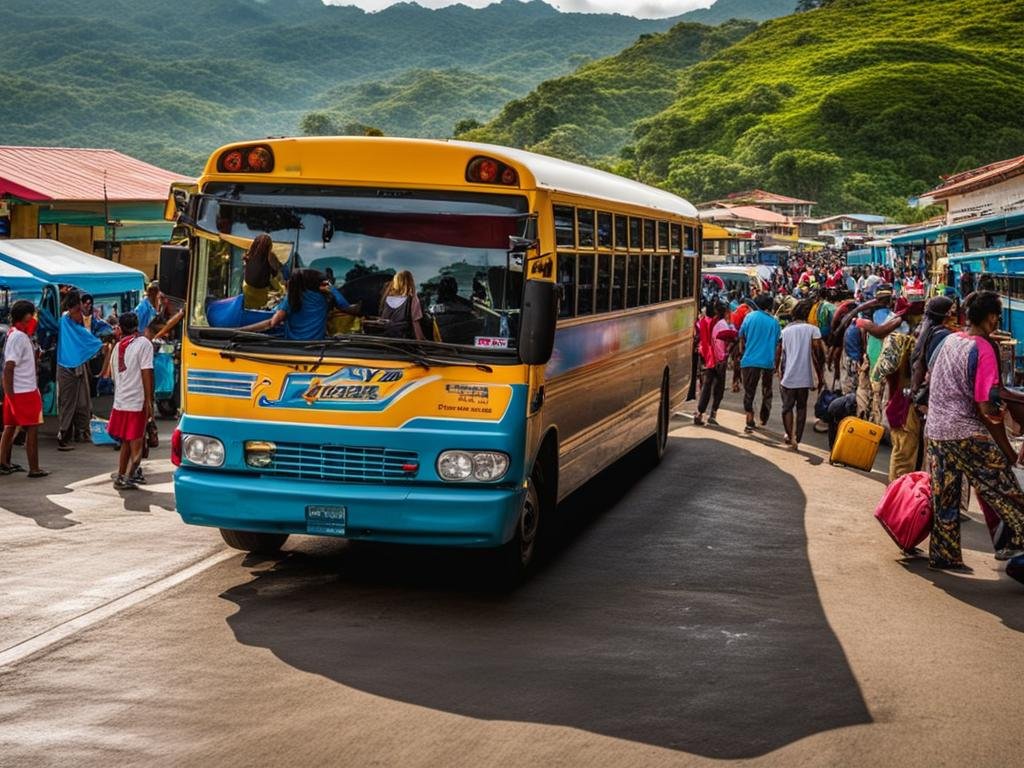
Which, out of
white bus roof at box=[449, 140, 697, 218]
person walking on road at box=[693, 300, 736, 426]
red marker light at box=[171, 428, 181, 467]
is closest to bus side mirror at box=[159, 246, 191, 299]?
red marker light at box=[171, 428, 181, 467]

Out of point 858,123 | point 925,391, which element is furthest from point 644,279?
point 858,123

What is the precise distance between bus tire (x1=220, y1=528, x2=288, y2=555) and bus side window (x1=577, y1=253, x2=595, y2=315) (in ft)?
8.64

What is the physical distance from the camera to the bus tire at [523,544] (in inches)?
330

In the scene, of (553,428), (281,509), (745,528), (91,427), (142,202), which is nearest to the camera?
(281,509)

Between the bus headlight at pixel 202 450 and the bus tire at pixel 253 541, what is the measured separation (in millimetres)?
1160

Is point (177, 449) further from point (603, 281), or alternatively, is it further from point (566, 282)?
point (603, 281)

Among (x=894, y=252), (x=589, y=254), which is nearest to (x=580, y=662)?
(x=589, y=254)

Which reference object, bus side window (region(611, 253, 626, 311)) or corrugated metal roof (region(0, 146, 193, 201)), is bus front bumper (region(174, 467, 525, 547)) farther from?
corrugated metal roof (region(0, 146, 193, 201))

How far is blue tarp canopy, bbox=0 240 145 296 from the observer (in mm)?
17641

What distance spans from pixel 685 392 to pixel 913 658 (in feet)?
32.4

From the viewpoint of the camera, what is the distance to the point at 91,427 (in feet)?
A: 50.1

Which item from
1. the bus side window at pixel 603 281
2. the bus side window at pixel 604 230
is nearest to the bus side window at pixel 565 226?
the bus side window at pixel 604 230

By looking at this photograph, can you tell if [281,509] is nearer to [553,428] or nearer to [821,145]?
[553,428]

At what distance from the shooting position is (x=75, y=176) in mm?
26516
